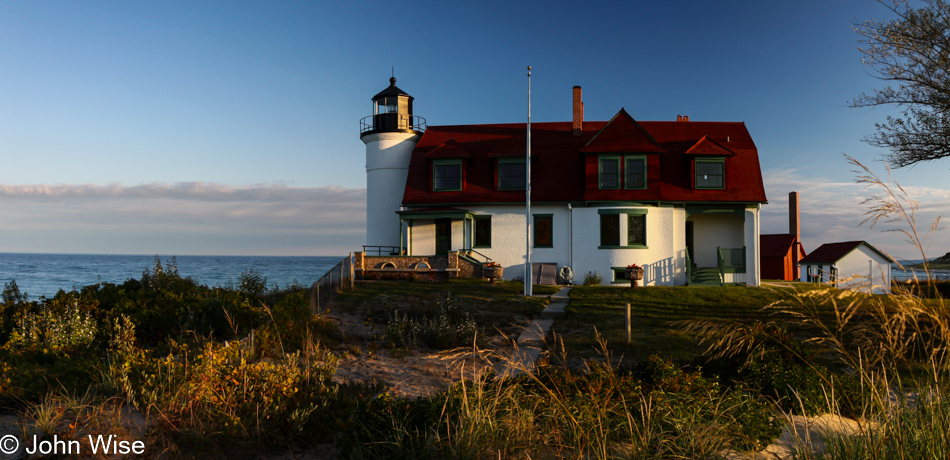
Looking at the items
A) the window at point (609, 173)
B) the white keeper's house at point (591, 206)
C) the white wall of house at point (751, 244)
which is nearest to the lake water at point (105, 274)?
the white keeper's house at point (591, 206)

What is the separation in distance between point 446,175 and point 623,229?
27.5 feet

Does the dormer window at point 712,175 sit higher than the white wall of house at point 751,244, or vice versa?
the dormer window at point 712,175

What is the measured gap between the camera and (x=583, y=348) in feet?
37.0

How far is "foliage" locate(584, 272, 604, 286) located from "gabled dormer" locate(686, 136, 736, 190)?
5.80m

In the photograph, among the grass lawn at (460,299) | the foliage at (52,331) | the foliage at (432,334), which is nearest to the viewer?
the foliage at (52,331)

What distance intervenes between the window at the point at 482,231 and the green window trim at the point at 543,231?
202 cm

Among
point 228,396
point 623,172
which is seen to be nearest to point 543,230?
point 623,172

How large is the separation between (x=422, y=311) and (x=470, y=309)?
166 centimetres

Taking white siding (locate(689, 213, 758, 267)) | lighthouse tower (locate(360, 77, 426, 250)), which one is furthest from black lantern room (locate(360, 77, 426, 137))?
white siding (locate(689, 213, 758, 267))

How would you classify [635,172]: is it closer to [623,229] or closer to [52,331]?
[623,229]

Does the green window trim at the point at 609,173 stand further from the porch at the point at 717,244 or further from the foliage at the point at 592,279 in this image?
the foliage at the point at 592,279

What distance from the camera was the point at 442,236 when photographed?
2589 cm

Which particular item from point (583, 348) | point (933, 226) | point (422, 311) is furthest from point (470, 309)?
point (933, 226)

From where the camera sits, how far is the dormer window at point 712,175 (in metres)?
24.3
